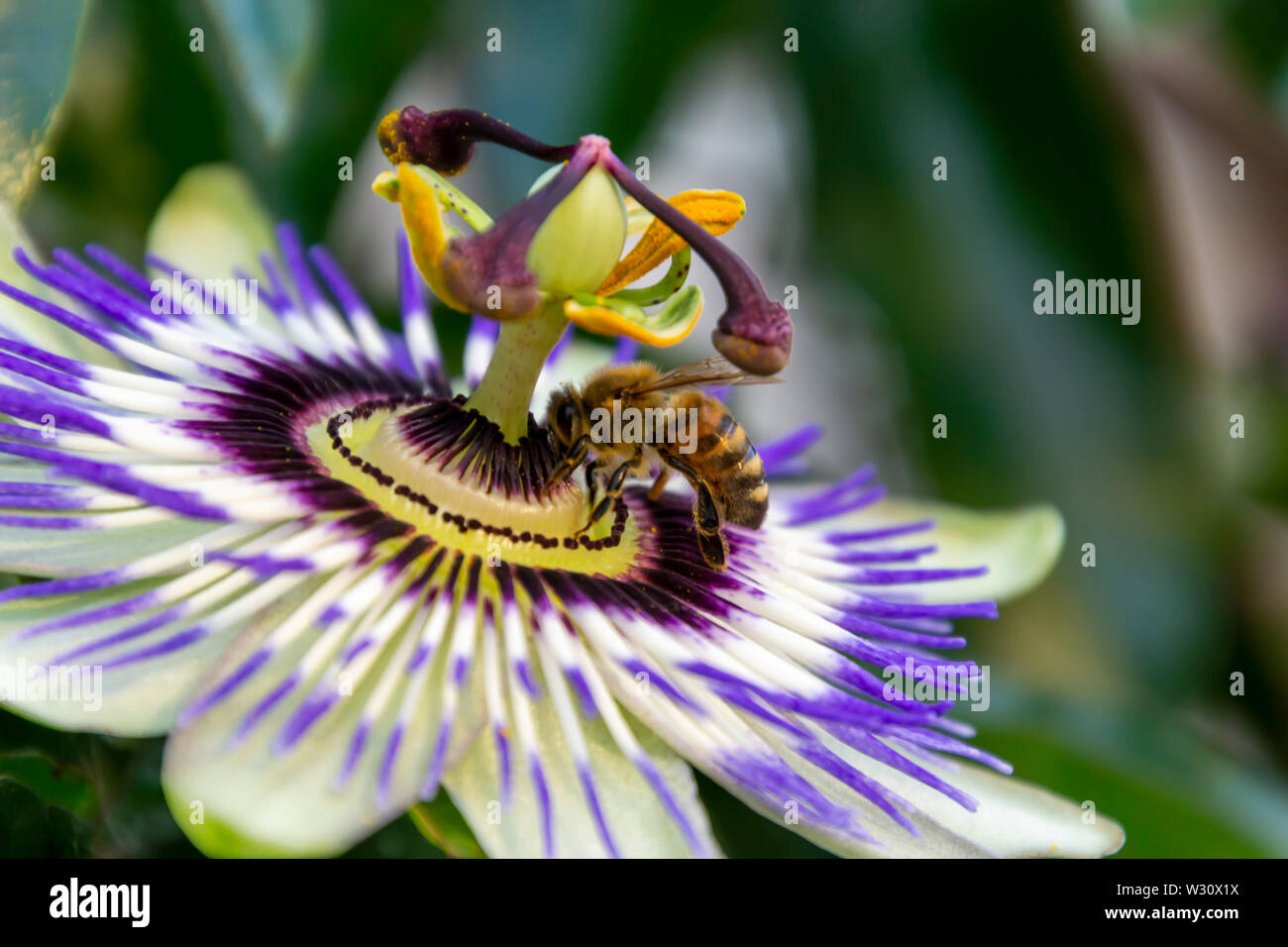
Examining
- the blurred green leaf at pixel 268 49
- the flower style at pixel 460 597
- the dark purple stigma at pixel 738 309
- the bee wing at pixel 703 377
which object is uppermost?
the blurred green leaf at pixel 268 49

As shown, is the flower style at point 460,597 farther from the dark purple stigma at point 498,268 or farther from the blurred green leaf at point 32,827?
the blurred green leaf at point 32,827

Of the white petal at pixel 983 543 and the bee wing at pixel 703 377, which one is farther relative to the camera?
the white petal at pixel 983 543

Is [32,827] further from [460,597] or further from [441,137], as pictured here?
[441,137]

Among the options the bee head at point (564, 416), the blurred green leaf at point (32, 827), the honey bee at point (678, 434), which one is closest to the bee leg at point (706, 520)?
the honey bee at point (678, 434)

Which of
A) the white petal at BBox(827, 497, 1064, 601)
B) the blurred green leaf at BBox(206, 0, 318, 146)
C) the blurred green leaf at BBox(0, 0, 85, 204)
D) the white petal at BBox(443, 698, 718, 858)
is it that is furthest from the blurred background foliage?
the white petal at BBox(443, 698, 718, 858)

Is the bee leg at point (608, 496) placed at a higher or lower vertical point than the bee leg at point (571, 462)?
lower

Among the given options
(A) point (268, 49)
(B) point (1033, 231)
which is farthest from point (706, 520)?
(B) point (1033, 231)
